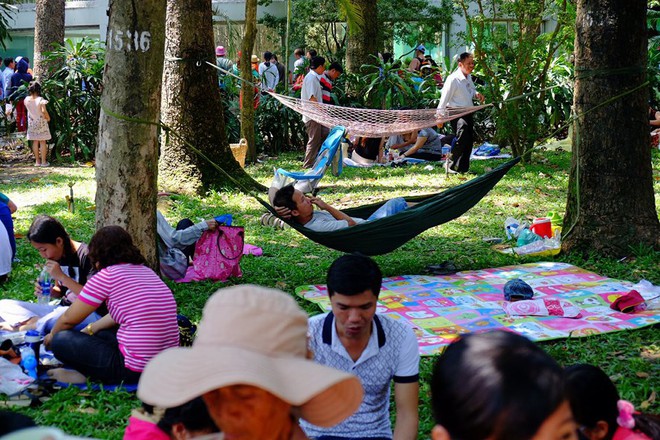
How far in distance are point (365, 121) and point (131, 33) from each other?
309 centimetres

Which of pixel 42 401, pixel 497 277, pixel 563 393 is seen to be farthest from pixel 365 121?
pixel 563 393

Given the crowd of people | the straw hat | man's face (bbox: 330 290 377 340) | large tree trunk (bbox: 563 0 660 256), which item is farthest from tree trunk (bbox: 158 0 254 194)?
the straw hat

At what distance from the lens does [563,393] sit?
51.9 inches

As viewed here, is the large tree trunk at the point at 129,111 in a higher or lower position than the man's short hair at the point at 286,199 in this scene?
higher

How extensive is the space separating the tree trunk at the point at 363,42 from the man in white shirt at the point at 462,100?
10.2 ft

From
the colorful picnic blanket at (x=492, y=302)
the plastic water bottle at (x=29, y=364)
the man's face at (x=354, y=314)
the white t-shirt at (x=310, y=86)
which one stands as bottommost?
the plastic water bottle at (x=29, y=364)

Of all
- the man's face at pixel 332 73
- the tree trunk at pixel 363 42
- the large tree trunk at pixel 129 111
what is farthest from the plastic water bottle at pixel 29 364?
the tree trunk at pixel 363 42

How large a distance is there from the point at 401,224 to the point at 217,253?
3.88 ft

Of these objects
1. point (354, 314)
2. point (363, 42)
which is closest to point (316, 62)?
point (363, 42)

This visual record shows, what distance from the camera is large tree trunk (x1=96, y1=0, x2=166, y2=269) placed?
4.78 meters

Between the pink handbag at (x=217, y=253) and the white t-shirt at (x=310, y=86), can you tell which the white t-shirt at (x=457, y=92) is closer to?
the white t-shirt at (x=310, y=86)

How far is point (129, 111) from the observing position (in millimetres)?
4785

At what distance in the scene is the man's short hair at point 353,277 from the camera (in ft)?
9.31

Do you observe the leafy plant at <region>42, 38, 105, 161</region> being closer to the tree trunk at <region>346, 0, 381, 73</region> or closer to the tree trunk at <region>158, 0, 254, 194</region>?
the tree trunk at <region>158, 0, 254, 194</region>
